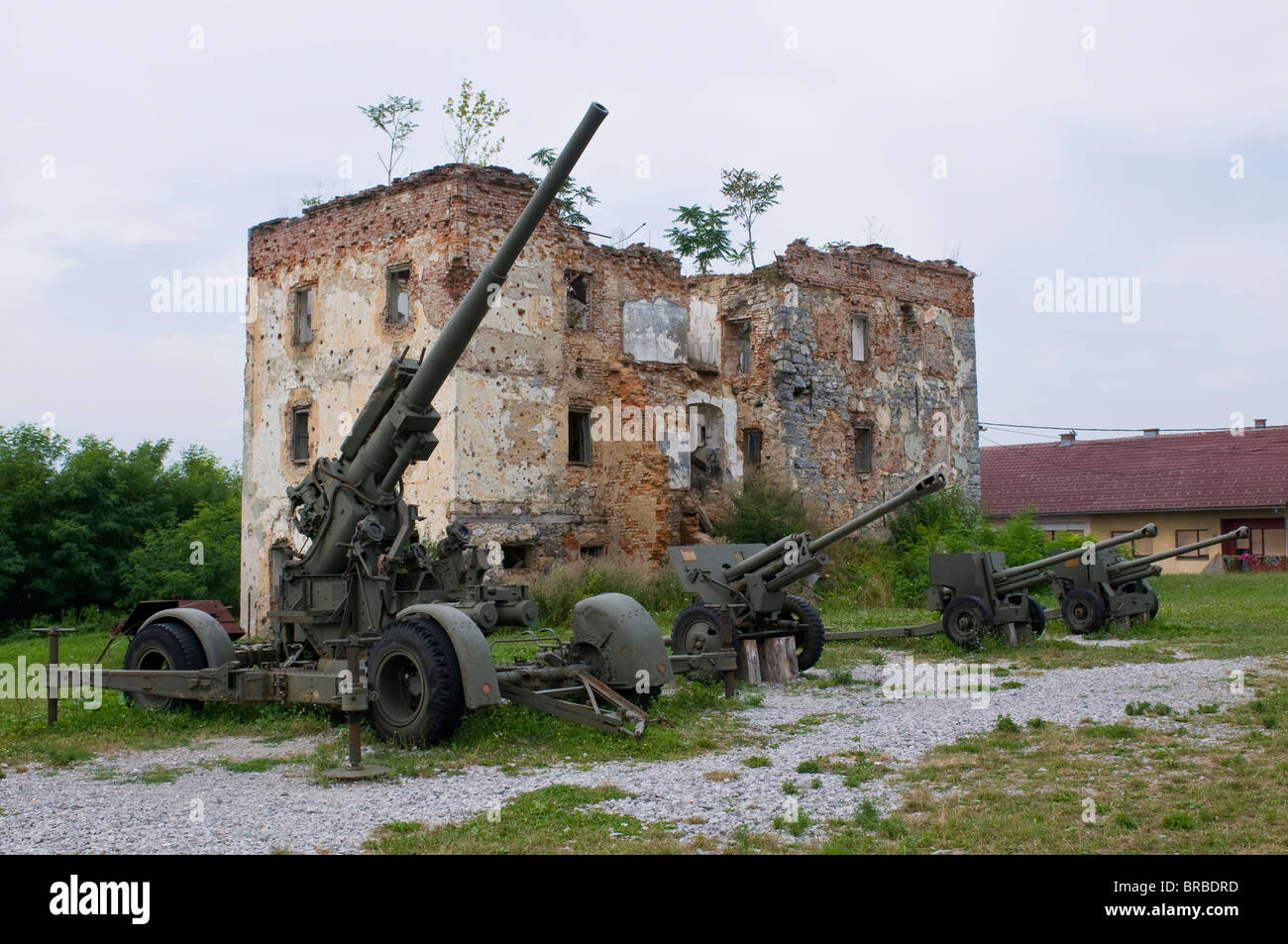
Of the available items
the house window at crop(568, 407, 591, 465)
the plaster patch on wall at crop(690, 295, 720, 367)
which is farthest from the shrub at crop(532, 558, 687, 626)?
the plaster patch on wall at crop(690, 295, 720, 367)

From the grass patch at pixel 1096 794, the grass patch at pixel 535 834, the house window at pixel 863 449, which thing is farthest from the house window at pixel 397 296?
the grass patch at pixel 535 834

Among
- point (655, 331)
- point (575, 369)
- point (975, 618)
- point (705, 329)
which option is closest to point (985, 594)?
point (975, 618)

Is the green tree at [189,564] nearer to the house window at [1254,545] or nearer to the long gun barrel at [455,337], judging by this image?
the long gun barrel at [455,337]

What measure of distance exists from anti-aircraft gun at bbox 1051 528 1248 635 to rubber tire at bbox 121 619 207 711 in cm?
1130

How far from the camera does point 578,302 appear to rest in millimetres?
22672

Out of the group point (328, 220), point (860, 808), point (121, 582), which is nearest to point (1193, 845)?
point (860, 808)

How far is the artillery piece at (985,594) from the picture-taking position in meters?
14.9

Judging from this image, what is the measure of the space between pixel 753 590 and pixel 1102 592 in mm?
6398

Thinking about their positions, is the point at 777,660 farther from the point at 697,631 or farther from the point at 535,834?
the point at 535,834

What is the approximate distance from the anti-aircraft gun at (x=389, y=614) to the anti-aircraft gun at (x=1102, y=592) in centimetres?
881

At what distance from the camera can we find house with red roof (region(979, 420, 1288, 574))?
117 ft

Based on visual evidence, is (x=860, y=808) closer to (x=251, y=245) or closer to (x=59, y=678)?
(x=59, y=678)

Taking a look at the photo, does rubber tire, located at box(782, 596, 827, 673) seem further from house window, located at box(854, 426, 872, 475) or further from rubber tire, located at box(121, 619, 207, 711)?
house window, located at box(854, 426, 872, 475)

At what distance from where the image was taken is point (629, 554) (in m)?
22.6
